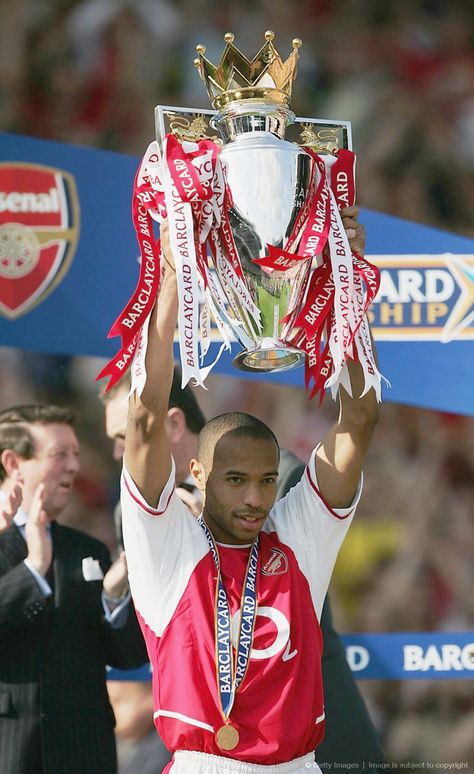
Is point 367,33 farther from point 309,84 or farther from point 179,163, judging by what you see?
point 179,163

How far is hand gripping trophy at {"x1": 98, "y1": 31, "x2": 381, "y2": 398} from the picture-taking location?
8.45 feet

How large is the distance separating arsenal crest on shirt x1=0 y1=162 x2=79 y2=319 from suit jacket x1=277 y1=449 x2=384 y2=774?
1.05m

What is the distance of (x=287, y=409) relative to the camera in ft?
12.8

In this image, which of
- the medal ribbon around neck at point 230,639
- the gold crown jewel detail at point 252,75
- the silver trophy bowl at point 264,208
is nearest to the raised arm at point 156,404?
the silver trophy bowl at point 264,208

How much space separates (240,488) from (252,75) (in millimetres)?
951

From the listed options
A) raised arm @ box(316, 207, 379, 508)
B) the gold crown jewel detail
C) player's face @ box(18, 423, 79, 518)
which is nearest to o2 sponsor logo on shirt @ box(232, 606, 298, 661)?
raised arm @ box(316, 207, 379, 508)

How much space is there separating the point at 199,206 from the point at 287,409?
1428 mm

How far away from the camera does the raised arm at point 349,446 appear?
2.81 m

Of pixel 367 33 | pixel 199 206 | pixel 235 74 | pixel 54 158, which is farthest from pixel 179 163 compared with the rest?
pixel 367 33

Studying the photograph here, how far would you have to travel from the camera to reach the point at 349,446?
111 inches

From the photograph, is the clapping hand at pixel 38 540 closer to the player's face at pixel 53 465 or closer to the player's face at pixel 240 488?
the player's face at pixel 53 465

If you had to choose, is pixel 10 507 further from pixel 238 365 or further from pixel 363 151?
pixel 363 151

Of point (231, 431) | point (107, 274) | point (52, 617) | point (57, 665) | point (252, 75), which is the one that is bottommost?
point (57, 665)

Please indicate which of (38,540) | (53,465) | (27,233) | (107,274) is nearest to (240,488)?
(38,540)
